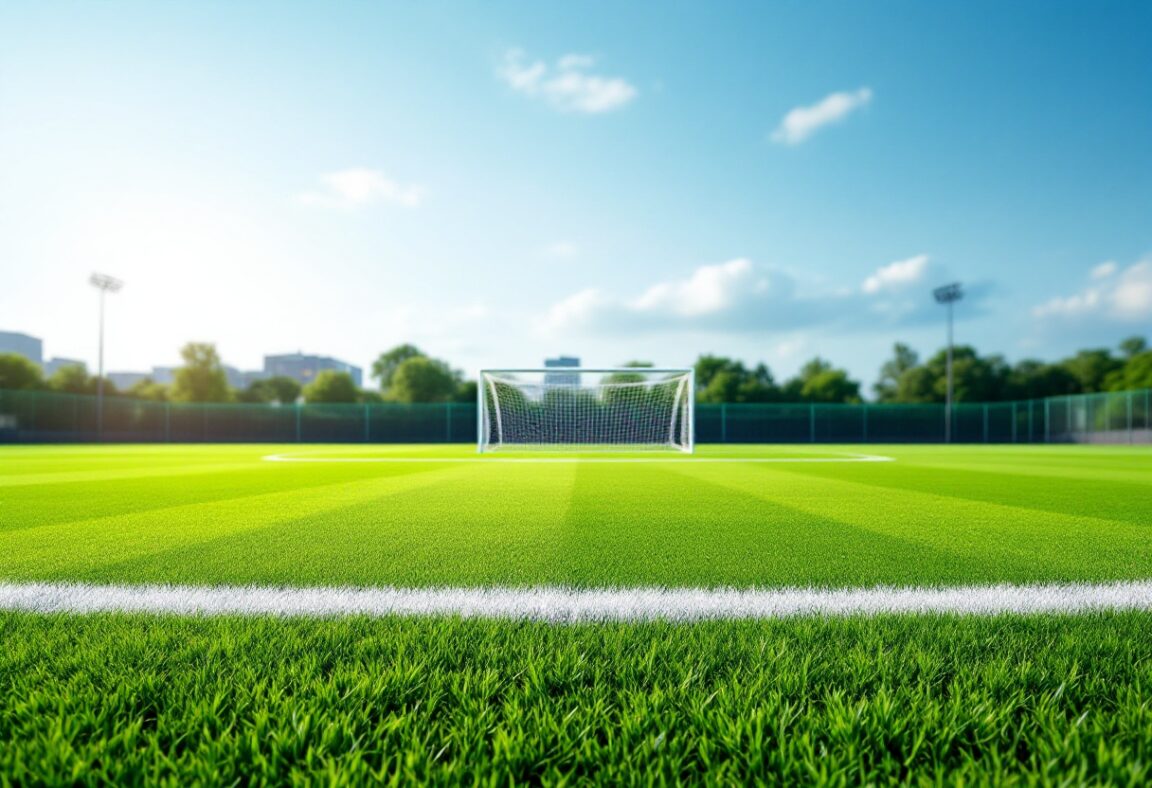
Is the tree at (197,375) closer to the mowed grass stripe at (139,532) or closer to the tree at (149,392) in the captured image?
the tree at (149,392)

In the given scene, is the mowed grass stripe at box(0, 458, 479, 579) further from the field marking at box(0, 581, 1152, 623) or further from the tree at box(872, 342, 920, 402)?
the tree at box(872, 342, 920, 402)

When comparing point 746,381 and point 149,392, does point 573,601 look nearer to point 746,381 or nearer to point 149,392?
point 746,381

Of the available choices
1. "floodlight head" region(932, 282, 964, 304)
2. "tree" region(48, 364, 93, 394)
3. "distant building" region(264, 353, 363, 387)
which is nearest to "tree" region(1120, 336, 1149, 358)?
"floodlight head" region(932, 282, 964, 304)

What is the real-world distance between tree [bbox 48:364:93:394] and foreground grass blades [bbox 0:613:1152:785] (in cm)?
5541

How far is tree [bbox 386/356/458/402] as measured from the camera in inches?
2138

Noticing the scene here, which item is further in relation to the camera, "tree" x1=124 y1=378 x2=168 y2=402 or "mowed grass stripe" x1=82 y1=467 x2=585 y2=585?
"tree" x1=124 y1=378 x2=168 y2=402

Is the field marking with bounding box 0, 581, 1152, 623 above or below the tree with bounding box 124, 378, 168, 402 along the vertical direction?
below

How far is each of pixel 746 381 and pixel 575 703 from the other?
6348 centimetres

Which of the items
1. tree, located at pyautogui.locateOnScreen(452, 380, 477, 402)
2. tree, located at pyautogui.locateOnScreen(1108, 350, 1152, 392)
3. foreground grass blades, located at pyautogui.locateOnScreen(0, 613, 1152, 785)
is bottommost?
foreground grass blades, located at pyautogui.locateOnScreen(0, 613, 1152, 785)

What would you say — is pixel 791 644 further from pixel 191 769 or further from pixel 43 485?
pixel 43 485

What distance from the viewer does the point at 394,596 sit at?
99.6 inches

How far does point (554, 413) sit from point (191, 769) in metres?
18.8

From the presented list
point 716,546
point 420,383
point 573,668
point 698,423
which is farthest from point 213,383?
point 573,668

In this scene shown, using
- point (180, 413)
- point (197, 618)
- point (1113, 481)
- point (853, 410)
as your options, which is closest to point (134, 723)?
point (197, 618)
